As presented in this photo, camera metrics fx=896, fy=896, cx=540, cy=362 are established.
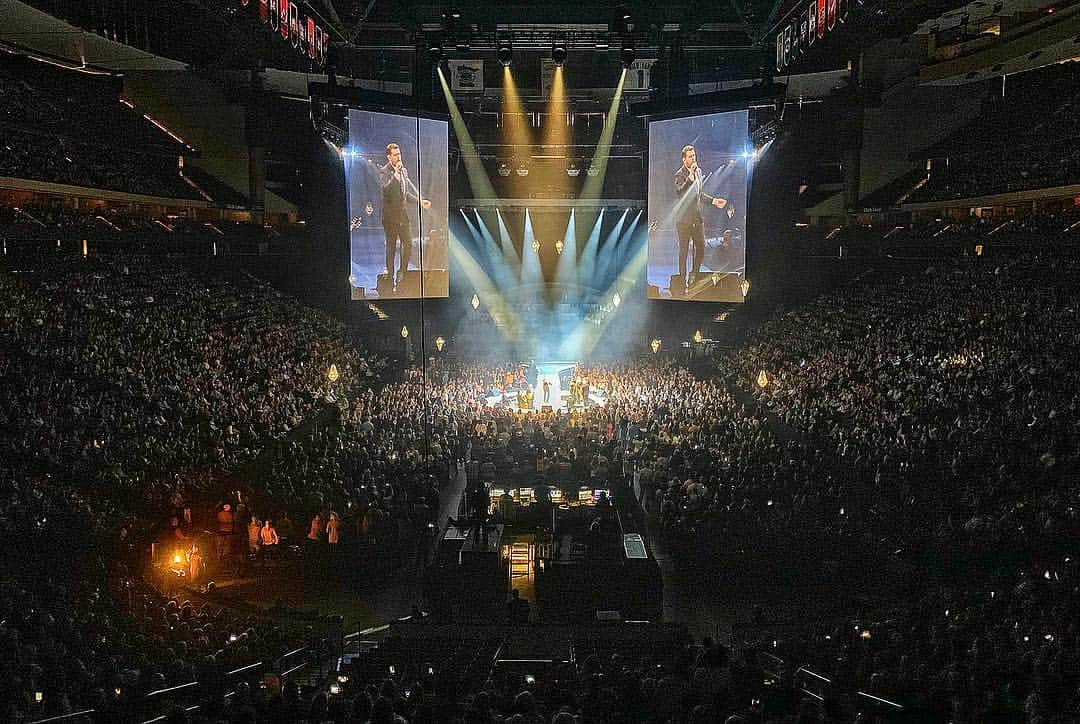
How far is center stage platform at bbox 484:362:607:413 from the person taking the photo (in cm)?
2561

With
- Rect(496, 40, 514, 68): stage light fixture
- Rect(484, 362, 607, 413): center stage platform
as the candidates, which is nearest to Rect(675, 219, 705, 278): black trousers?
Rect(484, 362, 607, 413): center stage platform

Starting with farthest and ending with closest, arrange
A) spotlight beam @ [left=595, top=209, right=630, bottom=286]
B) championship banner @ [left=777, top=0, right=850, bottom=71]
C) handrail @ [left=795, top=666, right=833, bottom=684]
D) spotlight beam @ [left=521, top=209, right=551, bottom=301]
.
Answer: spotlight beam @ [left=521, top=209, right=551, bottom=301]
spotlight beam @ [left=595, top=209, right=630, bottom=286]
championship banner @ [left=777, top=0, right=850, bottom=71]
handrail @ [left=795, top=666, right=833, bottom=684]

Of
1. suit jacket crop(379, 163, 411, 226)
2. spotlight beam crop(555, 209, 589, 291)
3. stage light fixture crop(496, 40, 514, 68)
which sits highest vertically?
stage light fixture crop(496, 40, 514, 68)

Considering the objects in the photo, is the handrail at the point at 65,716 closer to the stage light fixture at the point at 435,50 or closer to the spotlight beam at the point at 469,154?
the stage light fixture at the point at 435,50

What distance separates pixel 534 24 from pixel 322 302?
11708 millimetres

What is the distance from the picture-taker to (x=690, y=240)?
24859mm

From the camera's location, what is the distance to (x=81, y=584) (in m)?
10.2

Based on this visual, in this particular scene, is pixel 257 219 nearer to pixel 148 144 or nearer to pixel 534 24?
pixel 148 144

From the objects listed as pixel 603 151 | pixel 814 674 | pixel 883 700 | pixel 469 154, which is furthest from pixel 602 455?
pixel 469 154

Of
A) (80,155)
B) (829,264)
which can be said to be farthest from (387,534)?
(829,264)

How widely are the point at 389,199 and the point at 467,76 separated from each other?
7.27 m

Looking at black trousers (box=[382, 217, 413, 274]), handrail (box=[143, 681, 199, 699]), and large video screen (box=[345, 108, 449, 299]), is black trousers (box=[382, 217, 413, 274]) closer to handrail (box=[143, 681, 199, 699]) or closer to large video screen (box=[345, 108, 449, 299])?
large video screen (box=[345, 108, 449, 299])

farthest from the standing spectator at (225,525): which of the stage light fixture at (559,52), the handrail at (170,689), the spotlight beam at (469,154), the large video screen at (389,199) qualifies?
the spotlight beam at (469,154)

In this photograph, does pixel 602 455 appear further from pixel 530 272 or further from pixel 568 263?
pixel 530 272
